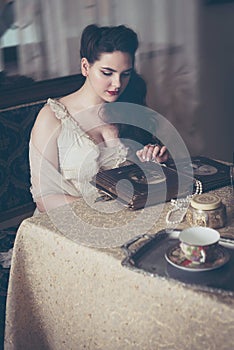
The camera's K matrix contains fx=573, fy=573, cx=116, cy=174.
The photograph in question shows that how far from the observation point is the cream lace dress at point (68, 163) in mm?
1825

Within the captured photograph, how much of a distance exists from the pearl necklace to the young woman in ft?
1.38

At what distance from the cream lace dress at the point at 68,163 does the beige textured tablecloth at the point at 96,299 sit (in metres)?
0.40

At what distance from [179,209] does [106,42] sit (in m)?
0.74

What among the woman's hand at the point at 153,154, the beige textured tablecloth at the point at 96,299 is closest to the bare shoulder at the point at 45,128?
the woman's hand at the point at 153,154

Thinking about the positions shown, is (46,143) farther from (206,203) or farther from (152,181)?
(206,203)

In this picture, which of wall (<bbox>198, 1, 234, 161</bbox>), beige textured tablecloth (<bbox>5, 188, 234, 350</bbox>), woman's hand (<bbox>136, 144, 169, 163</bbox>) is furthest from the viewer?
wall (<bbox>198, 1, 234, 161</bbox>)

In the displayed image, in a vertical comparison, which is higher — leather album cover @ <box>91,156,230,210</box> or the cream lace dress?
leather album cover @ <box>91,156,230,210</box>

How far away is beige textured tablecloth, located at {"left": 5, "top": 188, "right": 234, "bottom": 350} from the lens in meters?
1.02

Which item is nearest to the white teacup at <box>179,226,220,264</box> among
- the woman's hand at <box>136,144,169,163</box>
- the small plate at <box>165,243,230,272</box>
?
the small plate at <box>165,243,230,272</box>

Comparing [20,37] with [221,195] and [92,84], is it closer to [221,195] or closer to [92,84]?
[92,84]

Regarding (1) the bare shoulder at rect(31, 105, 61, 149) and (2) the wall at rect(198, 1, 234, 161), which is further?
(2) the wall at rect(198, 1, 234, 161)

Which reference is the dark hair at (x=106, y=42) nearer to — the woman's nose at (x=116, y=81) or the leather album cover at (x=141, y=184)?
the woman's nose at (x=116, y=81)

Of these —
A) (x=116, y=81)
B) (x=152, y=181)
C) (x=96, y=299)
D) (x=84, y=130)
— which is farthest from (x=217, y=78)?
(x=96, y=299)

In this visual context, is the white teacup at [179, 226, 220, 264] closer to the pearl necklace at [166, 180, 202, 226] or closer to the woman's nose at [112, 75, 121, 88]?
the pearl necklace at [166, 180, 202, 226]
